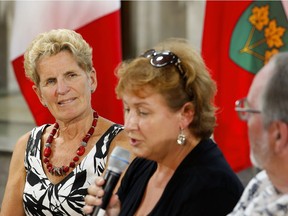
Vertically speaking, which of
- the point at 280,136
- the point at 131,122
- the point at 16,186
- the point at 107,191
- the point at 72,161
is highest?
the point at 280,136

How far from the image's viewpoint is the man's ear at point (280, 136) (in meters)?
1.58

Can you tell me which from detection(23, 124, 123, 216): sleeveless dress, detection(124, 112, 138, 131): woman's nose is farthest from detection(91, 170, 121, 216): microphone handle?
detection(23, 124, 123, 216): sleeveless dress

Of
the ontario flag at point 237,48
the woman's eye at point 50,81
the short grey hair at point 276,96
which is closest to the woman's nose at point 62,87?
the woman's eye at point 50,81

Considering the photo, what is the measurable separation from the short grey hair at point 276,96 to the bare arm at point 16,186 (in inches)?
56.8

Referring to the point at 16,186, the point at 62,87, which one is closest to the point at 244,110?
the point at 62,87

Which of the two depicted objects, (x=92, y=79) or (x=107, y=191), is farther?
(x=92, y=79)

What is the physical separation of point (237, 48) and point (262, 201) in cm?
165

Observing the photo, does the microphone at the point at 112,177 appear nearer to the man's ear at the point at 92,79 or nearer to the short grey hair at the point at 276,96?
the short grey hair at the point at 276,96

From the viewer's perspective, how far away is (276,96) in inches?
61.6

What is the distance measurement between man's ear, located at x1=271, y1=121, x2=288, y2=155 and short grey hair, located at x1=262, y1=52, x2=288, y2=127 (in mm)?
14

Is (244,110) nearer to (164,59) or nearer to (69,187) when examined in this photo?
(164,59)

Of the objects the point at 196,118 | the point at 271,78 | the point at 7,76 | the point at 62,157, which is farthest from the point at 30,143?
the point at 7,76

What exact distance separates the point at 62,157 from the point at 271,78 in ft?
4.40

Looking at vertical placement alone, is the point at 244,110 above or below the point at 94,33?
above
